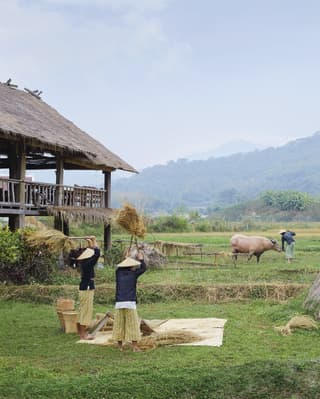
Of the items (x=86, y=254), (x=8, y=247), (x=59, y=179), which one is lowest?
(x=8, y=247)

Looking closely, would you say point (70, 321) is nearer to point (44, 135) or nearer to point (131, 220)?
point (131, 220)

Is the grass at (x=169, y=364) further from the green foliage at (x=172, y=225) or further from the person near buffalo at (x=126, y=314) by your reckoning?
the green foliage at (x=172, y=225)

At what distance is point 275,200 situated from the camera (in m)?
85.1

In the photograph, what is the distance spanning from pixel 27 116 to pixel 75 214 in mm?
3087

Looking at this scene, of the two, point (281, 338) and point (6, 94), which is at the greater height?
point (6, 94)

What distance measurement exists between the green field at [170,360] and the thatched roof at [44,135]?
4.53 m

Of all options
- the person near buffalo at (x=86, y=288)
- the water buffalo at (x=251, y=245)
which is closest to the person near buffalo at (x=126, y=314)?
the person near buffalo at (x=86, y=288)

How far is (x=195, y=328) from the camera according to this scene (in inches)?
358

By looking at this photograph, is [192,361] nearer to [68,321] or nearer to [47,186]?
[68,321]

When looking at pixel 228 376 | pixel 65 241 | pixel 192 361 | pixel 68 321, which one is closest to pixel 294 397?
pixel 228 376

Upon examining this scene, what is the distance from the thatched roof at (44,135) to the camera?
15.0 metres

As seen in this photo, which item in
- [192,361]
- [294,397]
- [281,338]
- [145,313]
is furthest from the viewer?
[145,313]

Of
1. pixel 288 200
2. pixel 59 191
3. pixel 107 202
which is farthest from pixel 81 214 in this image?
pixel 288 200

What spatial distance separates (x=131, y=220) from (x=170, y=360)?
229 centimetres
